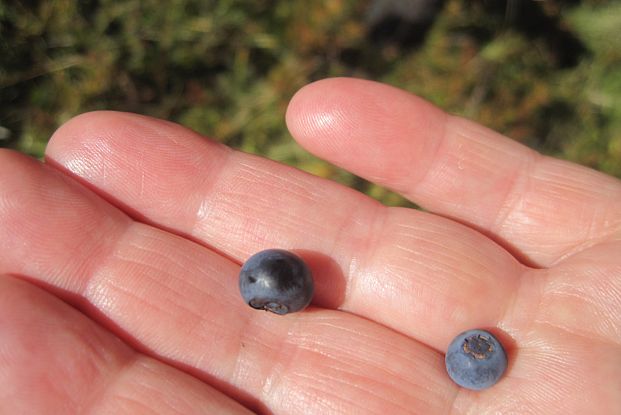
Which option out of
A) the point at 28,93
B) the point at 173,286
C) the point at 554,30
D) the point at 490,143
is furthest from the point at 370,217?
the point at 554,30

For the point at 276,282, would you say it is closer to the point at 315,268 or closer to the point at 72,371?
the point at 315,268

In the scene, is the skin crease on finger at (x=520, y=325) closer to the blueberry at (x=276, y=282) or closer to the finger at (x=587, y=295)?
the finger at (x=587, y=295)

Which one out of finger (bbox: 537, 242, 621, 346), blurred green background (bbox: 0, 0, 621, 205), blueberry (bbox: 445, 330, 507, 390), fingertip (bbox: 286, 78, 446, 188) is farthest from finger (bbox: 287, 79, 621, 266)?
blurred green background (bbox: 0, 0, 621, 205)

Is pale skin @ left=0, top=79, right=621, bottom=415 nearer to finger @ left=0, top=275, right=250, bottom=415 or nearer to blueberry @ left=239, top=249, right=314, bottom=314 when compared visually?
finger @ left=0, top=275, right=250, bottom=415

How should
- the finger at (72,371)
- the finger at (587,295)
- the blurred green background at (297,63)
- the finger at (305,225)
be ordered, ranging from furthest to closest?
1. the blurred green background at (297,63)
2. the finger at (305,225)
3. the finger at (587,295)
4. the finger at (72,371)

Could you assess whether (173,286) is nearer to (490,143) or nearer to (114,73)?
(490,143)

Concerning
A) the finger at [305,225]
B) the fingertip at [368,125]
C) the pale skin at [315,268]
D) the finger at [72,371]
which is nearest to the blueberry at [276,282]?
the pale skin at [315,268]

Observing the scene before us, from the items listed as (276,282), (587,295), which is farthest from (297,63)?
(587,295)
